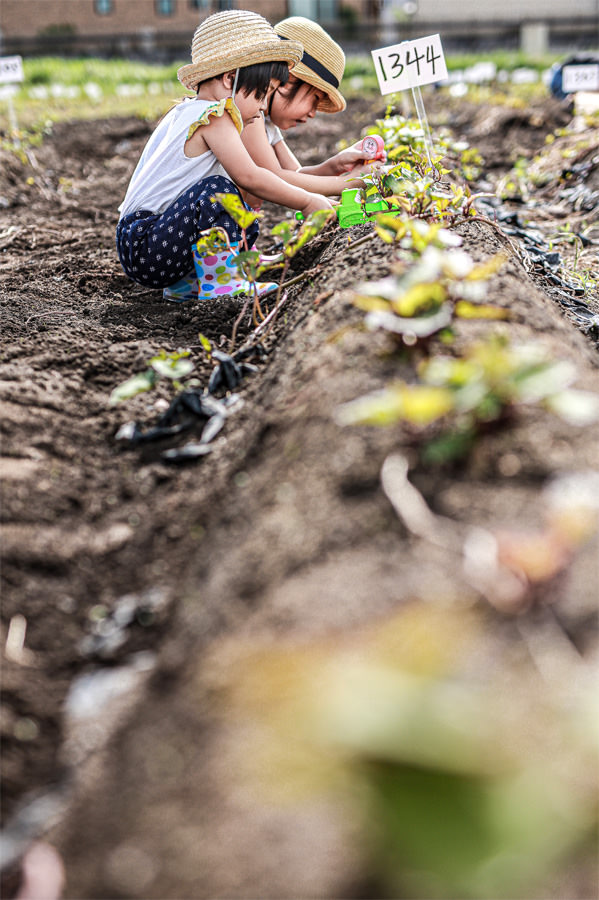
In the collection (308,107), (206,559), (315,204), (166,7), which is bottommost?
(206,559)

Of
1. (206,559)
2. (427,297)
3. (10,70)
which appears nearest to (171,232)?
(427,297)

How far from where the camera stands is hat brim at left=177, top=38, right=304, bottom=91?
2580 millimetres

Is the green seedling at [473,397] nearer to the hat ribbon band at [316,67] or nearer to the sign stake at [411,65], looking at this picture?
the hat ribbon band at [316,67]

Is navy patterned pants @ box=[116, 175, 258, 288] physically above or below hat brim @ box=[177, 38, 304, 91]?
below

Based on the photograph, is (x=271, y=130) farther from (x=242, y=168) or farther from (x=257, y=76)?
(x=242, y=168)

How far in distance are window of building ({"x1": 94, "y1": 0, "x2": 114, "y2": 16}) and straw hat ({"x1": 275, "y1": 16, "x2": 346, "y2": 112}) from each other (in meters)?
18.3

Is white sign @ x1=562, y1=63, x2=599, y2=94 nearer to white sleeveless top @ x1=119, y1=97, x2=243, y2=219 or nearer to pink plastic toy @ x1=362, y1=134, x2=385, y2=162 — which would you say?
pink plastic toy @ x1=362, y1=134, x2=385, y2=162

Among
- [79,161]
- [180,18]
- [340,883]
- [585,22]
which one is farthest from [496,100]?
[180,18]

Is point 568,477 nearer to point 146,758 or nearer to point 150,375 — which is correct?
point 146,758

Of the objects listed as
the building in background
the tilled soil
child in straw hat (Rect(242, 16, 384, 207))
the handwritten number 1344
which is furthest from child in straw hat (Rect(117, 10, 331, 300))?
the building in background

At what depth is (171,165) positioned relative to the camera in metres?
2.80

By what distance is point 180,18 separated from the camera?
19.2 metres

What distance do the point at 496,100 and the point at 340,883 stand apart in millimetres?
7523

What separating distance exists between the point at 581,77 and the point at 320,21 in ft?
50.4
